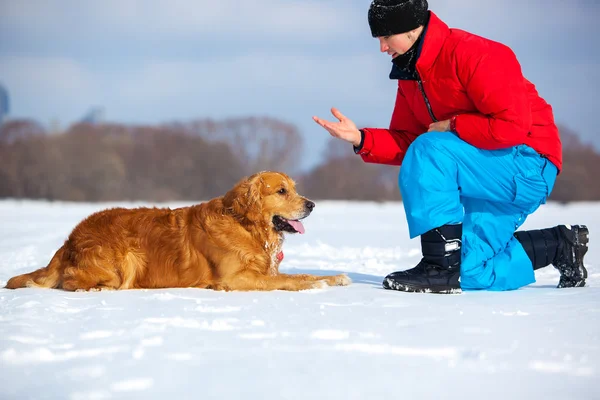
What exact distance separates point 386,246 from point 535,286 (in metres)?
3.37

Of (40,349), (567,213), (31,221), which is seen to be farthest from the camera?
(567,213)

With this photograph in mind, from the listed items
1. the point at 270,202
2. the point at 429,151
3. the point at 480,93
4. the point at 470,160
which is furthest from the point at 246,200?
the point at 480,93

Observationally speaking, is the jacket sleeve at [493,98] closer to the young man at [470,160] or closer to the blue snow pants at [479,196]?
the young man at [470,160]

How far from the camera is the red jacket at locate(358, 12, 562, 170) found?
141 inches

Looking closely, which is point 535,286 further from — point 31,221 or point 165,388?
point 31,221

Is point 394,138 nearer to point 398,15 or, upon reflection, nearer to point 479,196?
point 479,196

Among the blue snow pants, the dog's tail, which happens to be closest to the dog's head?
the blue snow pants

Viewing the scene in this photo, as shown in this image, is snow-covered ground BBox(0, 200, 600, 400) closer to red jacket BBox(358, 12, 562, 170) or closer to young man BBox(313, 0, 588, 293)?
young man BBox(313, 0, 588, 293)

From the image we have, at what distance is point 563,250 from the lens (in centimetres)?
409

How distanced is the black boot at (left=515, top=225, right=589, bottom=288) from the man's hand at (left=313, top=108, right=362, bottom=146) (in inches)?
49.9

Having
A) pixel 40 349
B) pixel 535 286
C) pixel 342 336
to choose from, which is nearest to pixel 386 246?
pixel 535 286

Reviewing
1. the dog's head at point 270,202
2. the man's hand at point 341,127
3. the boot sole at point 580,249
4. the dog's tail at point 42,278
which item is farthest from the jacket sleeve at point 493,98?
the dog's tail at point 42,278

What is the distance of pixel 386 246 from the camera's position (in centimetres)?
760

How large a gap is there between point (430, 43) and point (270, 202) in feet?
5.31
